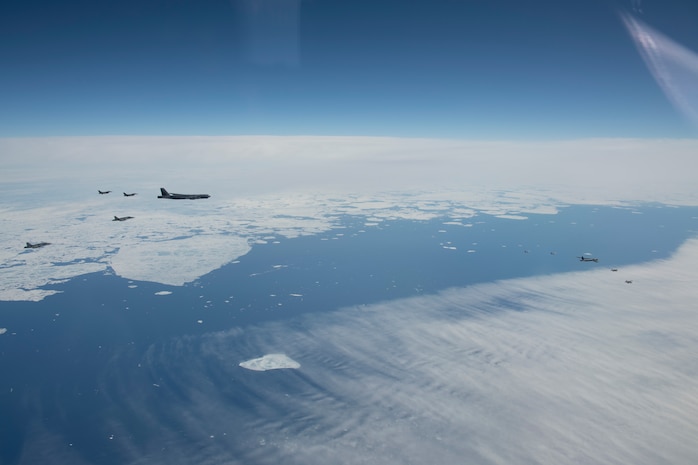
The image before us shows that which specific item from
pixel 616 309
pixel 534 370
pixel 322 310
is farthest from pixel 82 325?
pixel 616 309

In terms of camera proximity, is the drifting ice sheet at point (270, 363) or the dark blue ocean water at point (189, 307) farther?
the drifting ice sheet at point (270, 363)

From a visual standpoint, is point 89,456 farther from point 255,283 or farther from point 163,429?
point 255,283

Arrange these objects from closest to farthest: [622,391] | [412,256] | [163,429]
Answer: [163,429] → [622,391] → [412,256]

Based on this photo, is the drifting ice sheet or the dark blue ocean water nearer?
the dark blue ocean water

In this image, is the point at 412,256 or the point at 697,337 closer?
the point at 697,337

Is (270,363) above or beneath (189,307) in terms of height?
beneath

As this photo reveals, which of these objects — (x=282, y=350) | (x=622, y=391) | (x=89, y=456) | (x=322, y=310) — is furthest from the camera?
(x=322, y=310)

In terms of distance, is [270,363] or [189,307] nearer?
[270,363]

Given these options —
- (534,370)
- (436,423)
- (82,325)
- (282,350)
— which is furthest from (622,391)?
(82,325)
